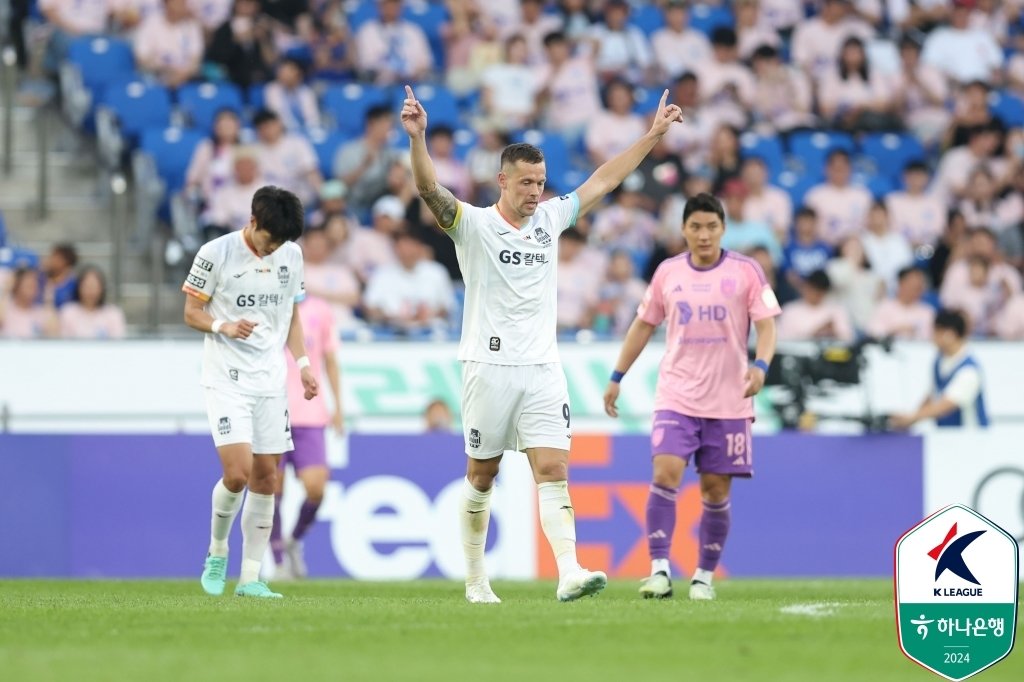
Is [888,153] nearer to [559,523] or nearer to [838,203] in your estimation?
[838,203]

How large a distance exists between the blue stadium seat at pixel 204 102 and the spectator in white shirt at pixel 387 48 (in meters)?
2.06

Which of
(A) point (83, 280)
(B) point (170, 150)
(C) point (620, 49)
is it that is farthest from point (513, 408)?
(C) point (620, 49)

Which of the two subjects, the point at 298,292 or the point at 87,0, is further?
the point at 87,0

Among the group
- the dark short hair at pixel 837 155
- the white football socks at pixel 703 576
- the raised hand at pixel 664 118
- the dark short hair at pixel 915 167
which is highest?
the dark short hair at pixel 837 155

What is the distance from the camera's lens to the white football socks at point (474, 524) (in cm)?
1048

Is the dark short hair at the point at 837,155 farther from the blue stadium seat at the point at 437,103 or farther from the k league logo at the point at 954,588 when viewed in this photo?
the k league logo at the point at 954,588

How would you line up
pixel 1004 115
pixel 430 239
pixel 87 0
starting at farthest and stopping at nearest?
pixel 1004 115 → pixel 87 0 → pixel 430 239

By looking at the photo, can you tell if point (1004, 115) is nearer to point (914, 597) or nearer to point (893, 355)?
point (893, 355)

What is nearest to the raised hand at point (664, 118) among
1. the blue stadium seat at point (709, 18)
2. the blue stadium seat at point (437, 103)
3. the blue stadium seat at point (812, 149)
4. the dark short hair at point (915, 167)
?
the blue stadium seat at point (437, 103)

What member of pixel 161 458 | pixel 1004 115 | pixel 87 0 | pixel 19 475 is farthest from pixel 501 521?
pixel 1004 115

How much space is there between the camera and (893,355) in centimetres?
1820

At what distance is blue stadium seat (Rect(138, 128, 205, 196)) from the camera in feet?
64.0

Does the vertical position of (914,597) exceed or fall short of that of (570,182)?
it falls short

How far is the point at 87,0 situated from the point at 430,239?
5.11 metres
